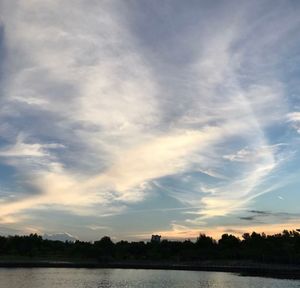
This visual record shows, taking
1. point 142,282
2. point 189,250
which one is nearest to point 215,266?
point 189,250

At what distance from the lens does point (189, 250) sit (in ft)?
582

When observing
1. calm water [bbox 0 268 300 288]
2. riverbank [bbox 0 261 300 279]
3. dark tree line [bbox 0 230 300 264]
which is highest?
dark tree line [bbox 0 230 300 264]

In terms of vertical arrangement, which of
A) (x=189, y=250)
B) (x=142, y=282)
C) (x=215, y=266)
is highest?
(x=189, y=250)

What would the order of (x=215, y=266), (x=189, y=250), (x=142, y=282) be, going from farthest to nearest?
(x=189, y=250) < (x=215, y=266) < (x=142, y=282)

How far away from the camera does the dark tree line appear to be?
14949 centimetres

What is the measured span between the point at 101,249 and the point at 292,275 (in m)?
93.5

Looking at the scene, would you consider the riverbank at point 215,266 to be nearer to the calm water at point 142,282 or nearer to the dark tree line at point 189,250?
the dark tree line at point 189,250

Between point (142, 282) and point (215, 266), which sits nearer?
point (142, 282)

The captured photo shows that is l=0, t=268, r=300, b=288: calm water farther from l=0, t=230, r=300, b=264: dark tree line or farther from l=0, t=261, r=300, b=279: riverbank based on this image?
l=0, t=230, r=300, b=264: dark tree line

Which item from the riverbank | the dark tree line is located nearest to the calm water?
the riverbank

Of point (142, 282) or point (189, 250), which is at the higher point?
point (189, 250)

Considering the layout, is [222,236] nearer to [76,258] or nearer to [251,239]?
[251,239]

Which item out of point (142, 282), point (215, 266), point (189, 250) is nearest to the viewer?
point (142, 282)

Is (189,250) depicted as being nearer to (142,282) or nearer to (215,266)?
(215,266)
